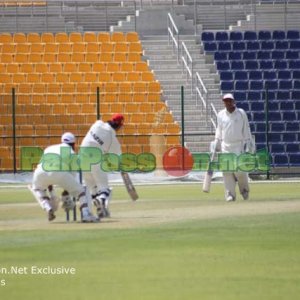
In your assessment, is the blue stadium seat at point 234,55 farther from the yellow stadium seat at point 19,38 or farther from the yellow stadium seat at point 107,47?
the yellow stadium seat at point 19,38

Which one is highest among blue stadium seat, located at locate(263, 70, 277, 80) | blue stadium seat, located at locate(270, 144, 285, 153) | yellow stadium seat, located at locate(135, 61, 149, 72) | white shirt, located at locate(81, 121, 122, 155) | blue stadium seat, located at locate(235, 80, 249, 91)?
yellow stadium seat, located at locate(135, 61, 149, 72)

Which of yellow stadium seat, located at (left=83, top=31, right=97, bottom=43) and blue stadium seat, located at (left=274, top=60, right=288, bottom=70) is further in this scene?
yellow stadium seat, located at (left=83, top=31, right=97, bottom=43)

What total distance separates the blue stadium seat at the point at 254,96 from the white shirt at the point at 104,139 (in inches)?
792

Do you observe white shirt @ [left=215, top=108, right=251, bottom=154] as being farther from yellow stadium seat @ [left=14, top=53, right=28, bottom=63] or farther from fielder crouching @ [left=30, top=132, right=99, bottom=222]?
yellow stadium seat @ [left=14, top=53, right=28, bottom=63]

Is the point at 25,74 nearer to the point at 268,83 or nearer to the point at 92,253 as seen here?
the point at 268,83

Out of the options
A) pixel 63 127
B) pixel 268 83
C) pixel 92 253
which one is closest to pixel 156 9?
pixel 268 83

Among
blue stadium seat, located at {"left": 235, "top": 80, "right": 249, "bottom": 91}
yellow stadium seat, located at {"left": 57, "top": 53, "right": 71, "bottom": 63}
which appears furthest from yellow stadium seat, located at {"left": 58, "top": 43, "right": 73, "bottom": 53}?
blue stadium seat, located at {"left": 235, "top": 80, "right": 249, "bottom": 91}

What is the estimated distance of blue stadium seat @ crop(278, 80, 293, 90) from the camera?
4322cm

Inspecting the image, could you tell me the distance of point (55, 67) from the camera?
44.0 m

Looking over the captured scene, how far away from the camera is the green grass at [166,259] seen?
14.0 m

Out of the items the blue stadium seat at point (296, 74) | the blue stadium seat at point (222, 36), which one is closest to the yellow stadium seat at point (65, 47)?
the blue stadium seat at point (222, 36)

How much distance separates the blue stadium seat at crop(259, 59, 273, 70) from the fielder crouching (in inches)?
909

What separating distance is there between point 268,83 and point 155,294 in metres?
29.9

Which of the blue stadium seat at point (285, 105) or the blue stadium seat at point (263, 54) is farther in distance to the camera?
the blue stadium seat at point (263, 54)
